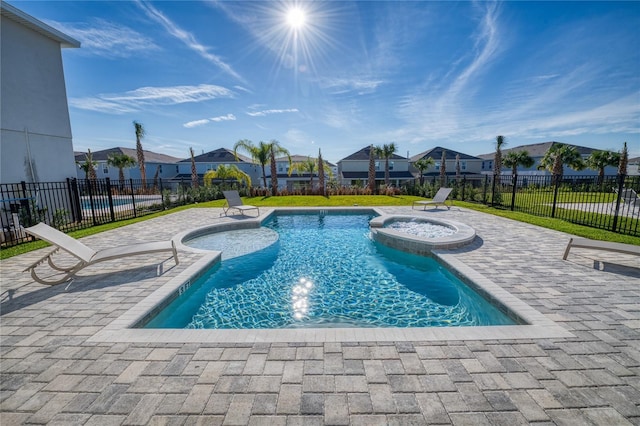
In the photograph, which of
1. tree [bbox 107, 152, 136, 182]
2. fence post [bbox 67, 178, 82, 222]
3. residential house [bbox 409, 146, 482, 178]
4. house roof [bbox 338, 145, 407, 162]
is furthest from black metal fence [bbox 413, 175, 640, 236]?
tree [bbox 107, 152, 136, 182]

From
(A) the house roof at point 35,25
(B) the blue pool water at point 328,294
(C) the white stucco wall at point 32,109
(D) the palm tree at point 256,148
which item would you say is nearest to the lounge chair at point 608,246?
(B) the blue pool water at point 328,294

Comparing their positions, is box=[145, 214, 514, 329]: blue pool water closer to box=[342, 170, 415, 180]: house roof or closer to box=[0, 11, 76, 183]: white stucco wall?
box=[0, 11, 76, 183]: white stucco wall

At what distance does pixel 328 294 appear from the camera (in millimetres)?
5469

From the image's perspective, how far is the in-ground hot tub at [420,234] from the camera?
7.26 m

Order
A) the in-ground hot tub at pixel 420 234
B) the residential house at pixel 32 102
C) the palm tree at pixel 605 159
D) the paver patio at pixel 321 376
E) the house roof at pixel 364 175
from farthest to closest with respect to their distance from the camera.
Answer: the house roof at pixel 364 175 < the palm tree at pixel 605 159 < the residential house at pixel 32 102 < the in-ground hot tub at pixel 420 234 < the paver patio at pixel 321 376

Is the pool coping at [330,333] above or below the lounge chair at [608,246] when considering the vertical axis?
below

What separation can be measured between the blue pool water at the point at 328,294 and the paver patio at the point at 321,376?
1.03 m

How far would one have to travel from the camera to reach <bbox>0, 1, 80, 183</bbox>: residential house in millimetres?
10234

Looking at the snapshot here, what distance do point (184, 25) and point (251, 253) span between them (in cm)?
930

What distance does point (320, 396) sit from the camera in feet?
7.53

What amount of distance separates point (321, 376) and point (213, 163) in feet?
140

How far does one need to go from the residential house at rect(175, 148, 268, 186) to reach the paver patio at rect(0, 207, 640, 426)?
3852 cm

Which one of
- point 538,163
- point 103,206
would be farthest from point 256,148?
point 538,163

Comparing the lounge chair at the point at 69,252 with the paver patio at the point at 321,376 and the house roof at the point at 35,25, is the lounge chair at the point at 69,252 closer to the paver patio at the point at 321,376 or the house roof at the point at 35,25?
the paver patio at the point at 321,376
